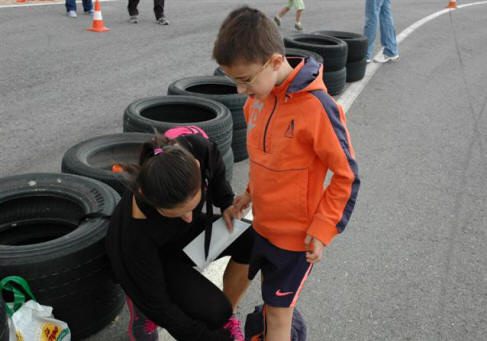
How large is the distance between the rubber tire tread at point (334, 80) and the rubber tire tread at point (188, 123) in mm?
2999

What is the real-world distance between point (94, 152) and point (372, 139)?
3.49m

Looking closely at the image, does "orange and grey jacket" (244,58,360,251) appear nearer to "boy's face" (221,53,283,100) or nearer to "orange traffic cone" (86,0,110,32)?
"boy's face" (221,53,283,100)

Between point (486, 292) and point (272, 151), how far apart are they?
2.10m

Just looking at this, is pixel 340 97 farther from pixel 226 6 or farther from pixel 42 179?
pixel 226 6

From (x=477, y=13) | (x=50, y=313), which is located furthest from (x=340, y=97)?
(x=477, y=13)

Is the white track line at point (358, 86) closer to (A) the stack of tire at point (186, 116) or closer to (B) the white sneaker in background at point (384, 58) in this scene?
(B) the white sneaker in background at point (384, 58)

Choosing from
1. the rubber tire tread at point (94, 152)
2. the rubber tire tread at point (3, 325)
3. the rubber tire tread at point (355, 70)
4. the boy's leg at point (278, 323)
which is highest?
the rubber tire tread at point (94, 152)

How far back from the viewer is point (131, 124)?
13.1ft

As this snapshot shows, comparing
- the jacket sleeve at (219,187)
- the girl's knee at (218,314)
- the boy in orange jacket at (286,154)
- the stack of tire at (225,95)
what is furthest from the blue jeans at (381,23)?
the girl's knee at (218,314)

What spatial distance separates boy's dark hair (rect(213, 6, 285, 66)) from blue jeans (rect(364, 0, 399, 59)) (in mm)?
7375

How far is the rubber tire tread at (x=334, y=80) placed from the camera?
701 cm

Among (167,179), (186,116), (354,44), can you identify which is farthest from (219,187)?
(354,44)

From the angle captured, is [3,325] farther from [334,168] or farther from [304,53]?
[304,53]

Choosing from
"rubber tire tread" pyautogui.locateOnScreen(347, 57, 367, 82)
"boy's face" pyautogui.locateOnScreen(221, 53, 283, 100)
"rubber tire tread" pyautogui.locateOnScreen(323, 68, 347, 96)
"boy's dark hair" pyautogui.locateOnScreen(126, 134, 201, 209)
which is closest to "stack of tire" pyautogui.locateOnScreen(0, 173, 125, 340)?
"boy's dark hair" pyautogui.locateOnScreen(126, 134, 201, 209)
